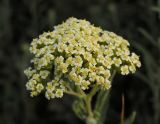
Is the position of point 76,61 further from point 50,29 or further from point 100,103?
point 50,29

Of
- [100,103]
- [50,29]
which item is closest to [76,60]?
[100,103]

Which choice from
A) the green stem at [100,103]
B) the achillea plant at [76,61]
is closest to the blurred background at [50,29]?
the green stem at [100,103]

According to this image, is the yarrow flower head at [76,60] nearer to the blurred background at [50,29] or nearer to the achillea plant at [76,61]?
the achillea plant at [76,61]

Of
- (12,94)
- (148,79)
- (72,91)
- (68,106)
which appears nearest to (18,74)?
(12,94)

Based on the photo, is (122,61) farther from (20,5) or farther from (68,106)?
(20,5)

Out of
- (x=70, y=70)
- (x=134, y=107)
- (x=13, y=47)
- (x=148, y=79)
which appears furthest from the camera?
(x=13, y=47)

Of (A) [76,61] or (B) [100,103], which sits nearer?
(A) [76,61]

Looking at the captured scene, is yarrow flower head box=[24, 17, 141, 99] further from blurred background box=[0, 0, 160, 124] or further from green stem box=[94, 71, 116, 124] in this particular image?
blurred background box=[0, 0, 160, 124]
